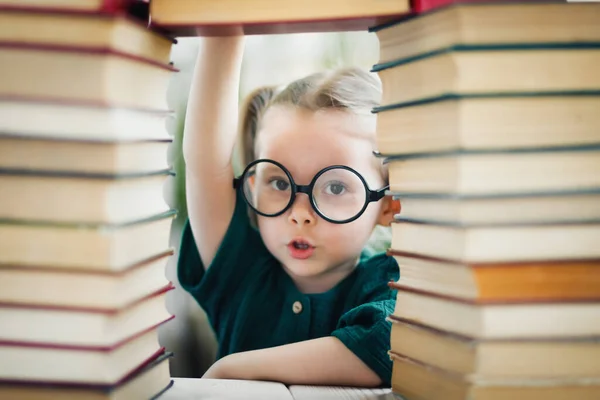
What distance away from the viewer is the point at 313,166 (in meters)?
1.05

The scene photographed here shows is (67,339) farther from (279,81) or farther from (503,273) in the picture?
(279,81)

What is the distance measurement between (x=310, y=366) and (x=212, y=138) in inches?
16.1

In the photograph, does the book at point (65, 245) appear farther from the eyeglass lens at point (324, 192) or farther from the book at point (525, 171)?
the eyeglass lens at point (324, 192)

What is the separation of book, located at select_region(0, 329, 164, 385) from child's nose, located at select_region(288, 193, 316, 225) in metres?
0.51

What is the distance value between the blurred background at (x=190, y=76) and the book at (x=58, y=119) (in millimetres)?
853

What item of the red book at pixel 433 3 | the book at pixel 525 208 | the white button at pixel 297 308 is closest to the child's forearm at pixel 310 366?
the white button at pixel 297 308

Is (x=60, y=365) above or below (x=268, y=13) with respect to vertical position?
below

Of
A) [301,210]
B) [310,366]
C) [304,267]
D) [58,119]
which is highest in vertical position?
[58,119]

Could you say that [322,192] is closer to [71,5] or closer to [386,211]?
[386,211]

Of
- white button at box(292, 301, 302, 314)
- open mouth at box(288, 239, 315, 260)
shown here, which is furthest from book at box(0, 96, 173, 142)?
white button at box(292, 301, 302, 314)

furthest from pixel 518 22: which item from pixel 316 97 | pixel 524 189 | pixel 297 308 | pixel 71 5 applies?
pixel 297 308

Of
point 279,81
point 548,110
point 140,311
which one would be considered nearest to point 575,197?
point 548,110

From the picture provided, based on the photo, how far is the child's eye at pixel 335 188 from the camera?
1055 millimetres

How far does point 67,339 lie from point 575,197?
465mm
